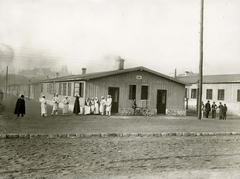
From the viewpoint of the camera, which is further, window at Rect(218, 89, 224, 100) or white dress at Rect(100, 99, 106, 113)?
window at Rect(218, 89, 224, 100)

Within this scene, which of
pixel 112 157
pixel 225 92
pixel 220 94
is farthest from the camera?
pixel 220 94

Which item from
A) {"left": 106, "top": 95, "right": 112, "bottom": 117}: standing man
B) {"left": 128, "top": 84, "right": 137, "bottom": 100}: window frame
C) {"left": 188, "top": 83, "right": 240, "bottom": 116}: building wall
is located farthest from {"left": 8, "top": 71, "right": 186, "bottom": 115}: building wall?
{"left": 188, "top": 83, "right": 240, "bottom": 116}: building wall

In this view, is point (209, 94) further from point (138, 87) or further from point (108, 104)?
point (108, 104)

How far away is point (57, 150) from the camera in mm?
8578

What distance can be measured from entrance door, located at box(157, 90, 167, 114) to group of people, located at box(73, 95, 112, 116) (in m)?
5.22

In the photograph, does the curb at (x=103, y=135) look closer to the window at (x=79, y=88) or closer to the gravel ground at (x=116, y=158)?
the gravel ground at (x=116, y=158)

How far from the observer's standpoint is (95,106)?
2125 cm

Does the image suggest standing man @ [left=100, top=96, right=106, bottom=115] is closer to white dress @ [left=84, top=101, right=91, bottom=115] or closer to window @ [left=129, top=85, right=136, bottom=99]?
white dress @ [left=84, top=101, right=91, bottom=115]

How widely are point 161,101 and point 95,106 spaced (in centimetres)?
636

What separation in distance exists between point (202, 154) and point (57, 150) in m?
4.54

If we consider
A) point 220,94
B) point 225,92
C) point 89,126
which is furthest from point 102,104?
point 220,94

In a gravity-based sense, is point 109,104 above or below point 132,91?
below

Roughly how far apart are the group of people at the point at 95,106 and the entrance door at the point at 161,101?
5.22 m

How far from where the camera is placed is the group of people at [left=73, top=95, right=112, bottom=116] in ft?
68.3
